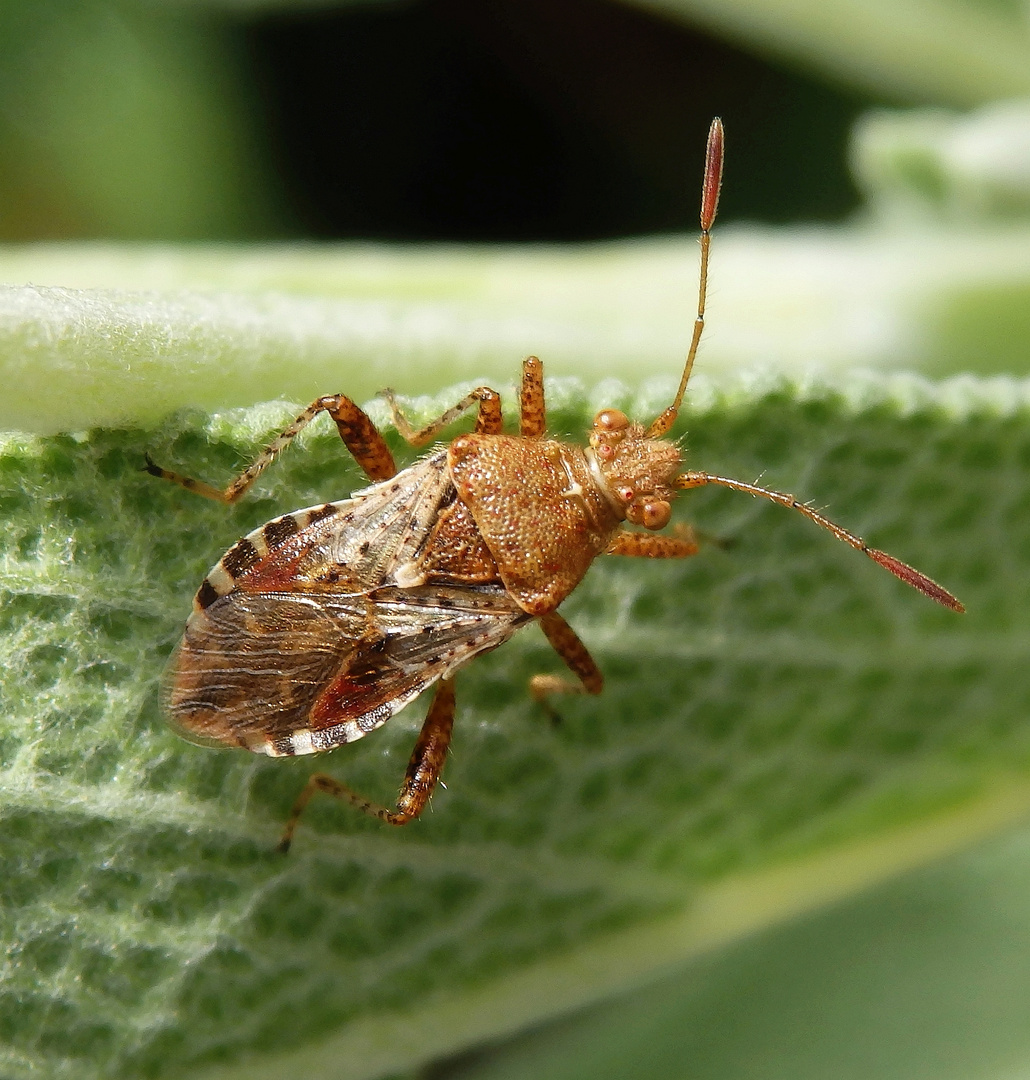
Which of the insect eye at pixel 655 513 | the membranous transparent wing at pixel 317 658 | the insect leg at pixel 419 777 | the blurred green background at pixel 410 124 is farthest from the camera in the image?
the blurred green background at pixel 410 124

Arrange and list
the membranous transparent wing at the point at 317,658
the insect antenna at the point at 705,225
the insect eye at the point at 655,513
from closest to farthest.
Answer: the membranous transparent wing at the point at 317,658
the insect antenna at the point at 705,225
the insect eye at the point at 655,513

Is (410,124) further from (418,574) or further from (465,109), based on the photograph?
(418,574)

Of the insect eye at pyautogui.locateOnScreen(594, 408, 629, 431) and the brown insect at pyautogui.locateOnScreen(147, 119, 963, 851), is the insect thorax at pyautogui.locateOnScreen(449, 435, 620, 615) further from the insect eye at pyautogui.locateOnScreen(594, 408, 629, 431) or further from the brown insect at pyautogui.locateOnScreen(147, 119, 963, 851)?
the insect eye at pyautogui.locateOnScreen(594, 408, 629, 431)

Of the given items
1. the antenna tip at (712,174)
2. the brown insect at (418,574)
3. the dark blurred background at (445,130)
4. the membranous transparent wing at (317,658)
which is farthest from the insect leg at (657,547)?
the dark blurred background at (445,130)

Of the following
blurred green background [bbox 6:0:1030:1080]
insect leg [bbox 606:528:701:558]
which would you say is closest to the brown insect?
insect leg [bbox 606:528:701:558]

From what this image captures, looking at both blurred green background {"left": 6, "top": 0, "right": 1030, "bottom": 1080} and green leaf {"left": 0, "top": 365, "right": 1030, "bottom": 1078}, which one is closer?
green leaf {"left": 0, "top": 365, "right": 1030, "bottom": 1078}

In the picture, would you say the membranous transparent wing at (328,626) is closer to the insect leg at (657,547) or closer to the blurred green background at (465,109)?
the insect leg at (657,547)
